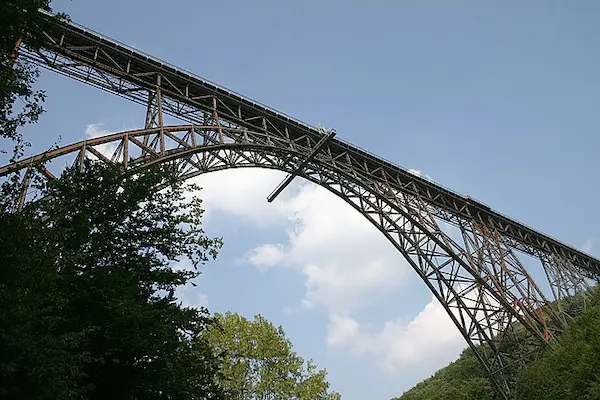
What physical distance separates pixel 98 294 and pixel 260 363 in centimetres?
1412

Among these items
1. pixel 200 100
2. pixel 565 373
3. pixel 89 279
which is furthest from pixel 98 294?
pixel 565 373

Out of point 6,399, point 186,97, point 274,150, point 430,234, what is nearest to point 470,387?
point 430,234

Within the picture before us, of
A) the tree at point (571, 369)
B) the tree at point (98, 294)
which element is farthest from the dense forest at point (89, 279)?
the tree at point (571, 369)

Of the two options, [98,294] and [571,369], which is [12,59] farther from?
[571,369]

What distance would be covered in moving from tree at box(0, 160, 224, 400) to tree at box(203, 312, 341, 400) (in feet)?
26.2

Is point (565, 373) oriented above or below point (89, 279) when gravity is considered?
below

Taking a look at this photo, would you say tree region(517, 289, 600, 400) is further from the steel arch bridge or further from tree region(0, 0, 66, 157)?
tree region(0, 0, 66, 157)

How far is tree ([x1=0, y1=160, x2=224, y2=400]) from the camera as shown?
333 inches

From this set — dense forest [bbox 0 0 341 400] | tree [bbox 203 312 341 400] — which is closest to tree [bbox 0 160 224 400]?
dense forest [bbox 0 0 341 400]

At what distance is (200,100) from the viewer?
20875mm

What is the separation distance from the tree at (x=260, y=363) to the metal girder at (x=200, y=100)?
29.4 ft

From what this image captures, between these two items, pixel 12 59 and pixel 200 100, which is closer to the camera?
pixel 12 59

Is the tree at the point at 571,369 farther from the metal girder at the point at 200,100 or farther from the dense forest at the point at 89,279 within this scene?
the dense forest at the point at 89,279

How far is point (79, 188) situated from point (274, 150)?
9.91m
